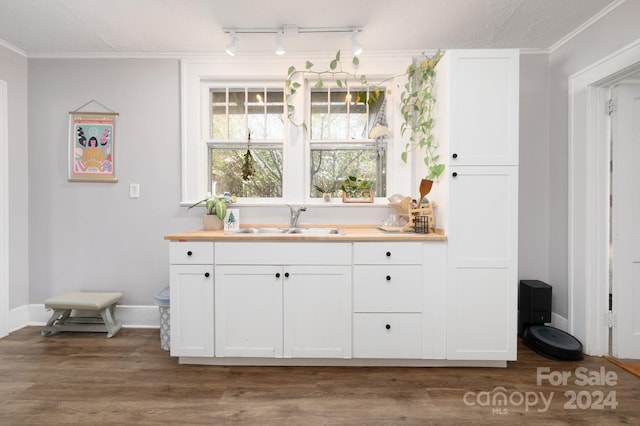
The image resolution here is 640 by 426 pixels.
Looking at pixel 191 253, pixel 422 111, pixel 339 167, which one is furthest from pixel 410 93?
pixel 191 253

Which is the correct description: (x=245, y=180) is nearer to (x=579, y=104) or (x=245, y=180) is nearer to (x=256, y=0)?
(x=256, y=0)

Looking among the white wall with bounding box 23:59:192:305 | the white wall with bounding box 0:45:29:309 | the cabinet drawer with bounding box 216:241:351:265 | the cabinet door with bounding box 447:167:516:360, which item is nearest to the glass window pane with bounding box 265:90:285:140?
the white wall with bounding box 23:59:192:305

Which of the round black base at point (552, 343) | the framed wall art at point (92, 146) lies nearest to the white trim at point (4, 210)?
the framed wall art at point (92, 146)

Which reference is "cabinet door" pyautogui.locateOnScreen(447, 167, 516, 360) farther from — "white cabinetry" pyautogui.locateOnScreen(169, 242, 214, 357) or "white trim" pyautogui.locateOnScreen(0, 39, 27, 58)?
"white trim" pyautogui.locateOnScreen(0, 39, 27, 58)

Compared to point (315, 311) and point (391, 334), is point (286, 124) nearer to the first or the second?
point (315, 311)

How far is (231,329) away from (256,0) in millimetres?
2349

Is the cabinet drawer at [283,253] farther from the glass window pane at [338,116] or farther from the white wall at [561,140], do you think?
the white wall at [561,140]

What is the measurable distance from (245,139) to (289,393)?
7.12ft

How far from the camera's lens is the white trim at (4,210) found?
2670 mm

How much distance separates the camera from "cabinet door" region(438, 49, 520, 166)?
210cm

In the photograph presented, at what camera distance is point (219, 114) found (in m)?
2.94

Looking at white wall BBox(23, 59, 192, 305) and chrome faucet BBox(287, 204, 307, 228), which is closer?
chrome faucet BBox(287, 204, 307, 228)

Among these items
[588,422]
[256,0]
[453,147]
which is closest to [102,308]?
[256,0]

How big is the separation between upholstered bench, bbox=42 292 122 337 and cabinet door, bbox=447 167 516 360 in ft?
9.33
